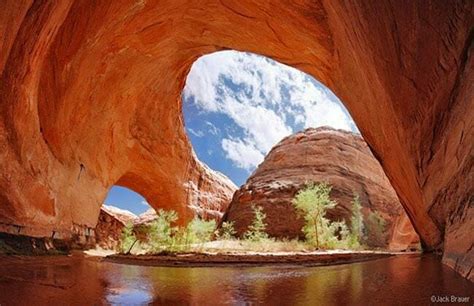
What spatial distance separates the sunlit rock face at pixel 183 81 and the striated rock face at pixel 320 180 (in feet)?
21.9

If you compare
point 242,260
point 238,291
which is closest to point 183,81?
point 242,260

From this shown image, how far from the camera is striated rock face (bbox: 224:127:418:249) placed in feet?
52.2

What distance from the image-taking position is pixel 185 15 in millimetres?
9648

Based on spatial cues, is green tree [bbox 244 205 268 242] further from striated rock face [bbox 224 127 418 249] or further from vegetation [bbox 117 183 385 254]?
striated rock face [bbox 224 127 418 249]

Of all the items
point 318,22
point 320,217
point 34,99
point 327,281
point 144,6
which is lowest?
point 327,281

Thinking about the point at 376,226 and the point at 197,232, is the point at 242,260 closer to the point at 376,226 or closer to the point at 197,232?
the point at 197,232

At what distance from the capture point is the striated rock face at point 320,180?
15906mm

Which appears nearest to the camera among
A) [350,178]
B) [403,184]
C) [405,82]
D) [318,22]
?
[405,82]

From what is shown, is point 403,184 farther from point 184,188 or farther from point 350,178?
point 184,188

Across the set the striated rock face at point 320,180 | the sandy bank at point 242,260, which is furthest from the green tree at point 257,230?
the sandy bank at point 242,260

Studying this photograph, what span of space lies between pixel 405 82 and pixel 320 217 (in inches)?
Result: 369

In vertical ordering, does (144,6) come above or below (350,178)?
above

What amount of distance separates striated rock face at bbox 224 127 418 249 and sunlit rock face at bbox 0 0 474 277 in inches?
263

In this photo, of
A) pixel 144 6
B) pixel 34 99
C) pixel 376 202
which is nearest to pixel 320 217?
pixel 376 202
